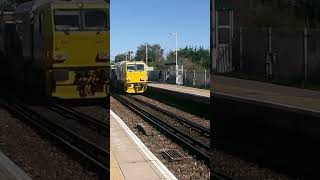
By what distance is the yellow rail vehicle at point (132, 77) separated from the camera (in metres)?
2.49

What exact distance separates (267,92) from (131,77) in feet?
3.27

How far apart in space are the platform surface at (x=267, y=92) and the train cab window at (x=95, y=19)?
2.06 feet

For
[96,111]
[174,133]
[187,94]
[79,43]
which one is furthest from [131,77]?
[174,133]

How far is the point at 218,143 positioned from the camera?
204 centimetres

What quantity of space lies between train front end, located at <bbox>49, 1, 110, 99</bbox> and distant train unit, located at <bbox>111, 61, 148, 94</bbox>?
0.29m

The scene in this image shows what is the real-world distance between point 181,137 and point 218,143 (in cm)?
250

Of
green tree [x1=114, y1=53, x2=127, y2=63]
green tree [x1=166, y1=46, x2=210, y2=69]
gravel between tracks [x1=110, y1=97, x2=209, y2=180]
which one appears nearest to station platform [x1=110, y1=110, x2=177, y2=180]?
gravel between tracks [x1=110, y1=97, x2=209, y2=180]

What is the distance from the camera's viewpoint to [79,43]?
2094 mm

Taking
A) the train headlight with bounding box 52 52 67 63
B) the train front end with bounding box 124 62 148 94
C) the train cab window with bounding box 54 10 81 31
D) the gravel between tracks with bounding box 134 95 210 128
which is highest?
the train cab window with bounding box 54 10 81 31

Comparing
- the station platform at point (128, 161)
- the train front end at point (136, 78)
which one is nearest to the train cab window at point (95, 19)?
the train front end at point (136, 78)

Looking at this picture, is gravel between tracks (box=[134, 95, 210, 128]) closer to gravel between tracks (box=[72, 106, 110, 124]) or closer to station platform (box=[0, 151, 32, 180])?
gravel between tracks (box=[72, 106, 110, 124])

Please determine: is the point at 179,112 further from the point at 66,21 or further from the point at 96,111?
the point at 66,21

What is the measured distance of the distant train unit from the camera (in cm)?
246

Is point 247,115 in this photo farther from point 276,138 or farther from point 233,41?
point 233,41
